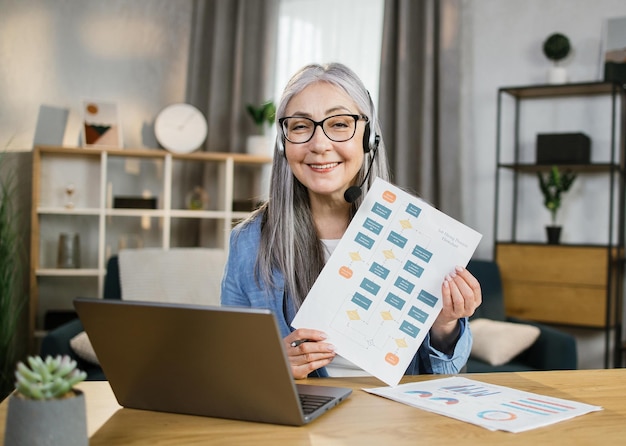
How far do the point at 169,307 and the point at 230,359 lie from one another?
0.36ft

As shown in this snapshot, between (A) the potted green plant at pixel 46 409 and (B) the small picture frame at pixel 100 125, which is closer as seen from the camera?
(A) the potted green plant at pixel 46 409

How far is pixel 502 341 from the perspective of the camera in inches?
125

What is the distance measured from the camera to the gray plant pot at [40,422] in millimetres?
845

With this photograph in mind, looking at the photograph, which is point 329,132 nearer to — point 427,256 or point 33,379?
point 427,256

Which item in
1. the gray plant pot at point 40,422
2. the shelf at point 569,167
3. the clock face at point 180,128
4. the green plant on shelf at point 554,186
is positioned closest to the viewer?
the gray plant pot at point 40,422

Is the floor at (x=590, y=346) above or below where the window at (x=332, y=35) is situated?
below

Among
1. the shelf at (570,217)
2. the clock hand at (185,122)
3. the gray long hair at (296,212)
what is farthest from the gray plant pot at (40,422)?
the clock hand at (185,122)

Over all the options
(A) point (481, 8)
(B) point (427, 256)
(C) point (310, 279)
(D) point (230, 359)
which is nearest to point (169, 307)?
(D) point (230, 359)

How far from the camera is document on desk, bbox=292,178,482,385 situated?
1.32 metres

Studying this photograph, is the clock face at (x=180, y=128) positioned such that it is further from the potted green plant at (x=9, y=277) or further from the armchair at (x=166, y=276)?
the armchair at (x=166, y=276)

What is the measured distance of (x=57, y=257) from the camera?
169 inches

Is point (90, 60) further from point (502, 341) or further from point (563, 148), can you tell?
point (502, 341)

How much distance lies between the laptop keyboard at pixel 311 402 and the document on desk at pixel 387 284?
0.14 m

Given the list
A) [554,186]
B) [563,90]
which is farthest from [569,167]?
[563,90]
